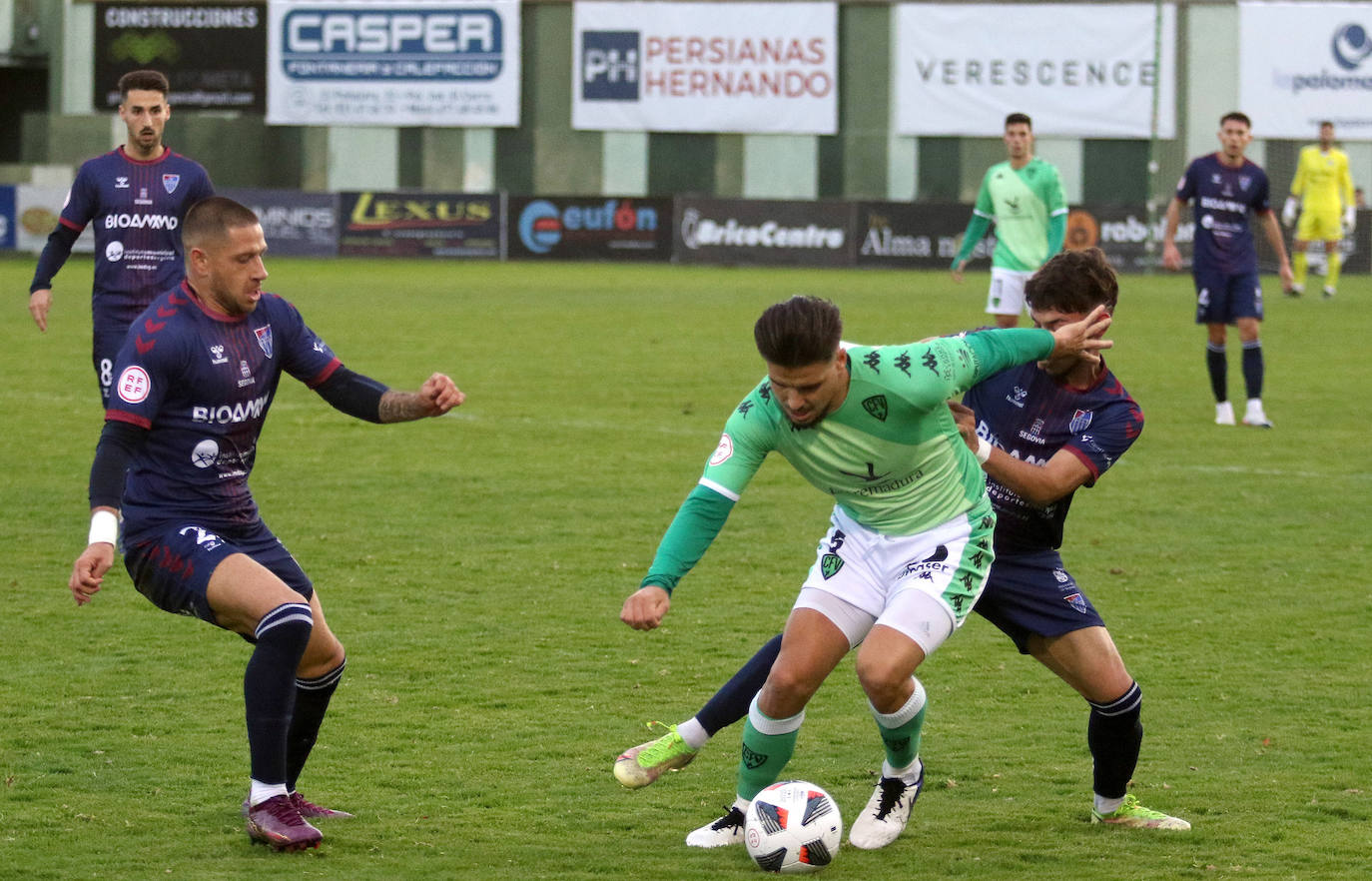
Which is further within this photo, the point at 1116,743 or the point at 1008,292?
the point at 1008,292

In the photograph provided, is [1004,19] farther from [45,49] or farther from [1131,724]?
[1131,724]

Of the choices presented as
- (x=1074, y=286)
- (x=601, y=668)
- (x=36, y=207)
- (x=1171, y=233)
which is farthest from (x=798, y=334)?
(x=36, y=207)

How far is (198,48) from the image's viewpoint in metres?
40.6

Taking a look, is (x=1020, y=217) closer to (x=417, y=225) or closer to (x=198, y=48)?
(x=417, y=225)

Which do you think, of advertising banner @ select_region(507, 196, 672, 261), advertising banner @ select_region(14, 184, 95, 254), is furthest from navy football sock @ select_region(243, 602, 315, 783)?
advertising banner @ select_region(14, 184, 95, 254)

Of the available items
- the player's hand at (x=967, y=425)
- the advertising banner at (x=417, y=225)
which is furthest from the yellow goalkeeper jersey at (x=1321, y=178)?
the player's hand at (x=967, y=425)

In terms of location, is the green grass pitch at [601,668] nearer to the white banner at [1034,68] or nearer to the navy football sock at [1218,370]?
the navy football sock at [1218,370]

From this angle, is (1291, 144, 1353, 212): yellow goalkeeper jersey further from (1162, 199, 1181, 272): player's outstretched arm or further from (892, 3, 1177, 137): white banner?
(1162, 199, 1181, 272): player's outstretched arm

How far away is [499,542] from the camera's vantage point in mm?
9406

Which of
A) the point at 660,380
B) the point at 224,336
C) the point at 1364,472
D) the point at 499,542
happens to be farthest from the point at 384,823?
the point at 660,380

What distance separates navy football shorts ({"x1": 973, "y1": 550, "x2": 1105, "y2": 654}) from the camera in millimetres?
5090

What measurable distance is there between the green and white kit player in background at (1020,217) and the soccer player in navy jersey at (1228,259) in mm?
1524

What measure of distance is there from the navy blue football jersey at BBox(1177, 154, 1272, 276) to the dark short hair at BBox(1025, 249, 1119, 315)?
354 inches

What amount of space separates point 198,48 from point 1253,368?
32.2m
